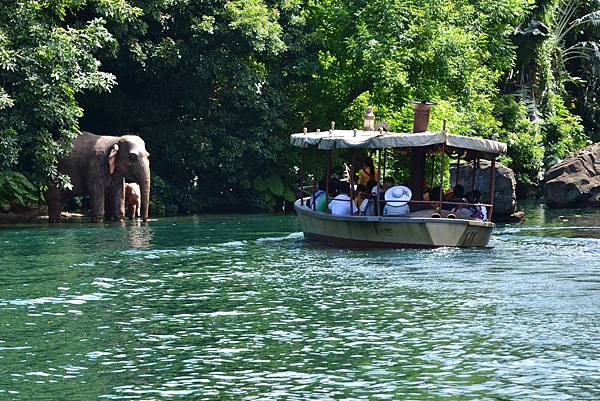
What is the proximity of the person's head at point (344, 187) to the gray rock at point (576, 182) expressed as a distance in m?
16.8

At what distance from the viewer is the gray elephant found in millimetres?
35719

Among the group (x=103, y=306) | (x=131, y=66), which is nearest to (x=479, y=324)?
(x=103, y=306)

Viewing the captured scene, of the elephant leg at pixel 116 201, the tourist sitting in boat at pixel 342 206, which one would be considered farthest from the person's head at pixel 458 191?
the elephant leg at pixel 116 201

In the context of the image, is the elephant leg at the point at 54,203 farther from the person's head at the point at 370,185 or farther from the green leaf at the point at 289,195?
the person's head at the point at 370,185

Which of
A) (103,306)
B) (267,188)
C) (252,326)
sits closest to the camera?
(252,326)

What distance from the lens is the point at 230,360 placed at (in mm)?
15242

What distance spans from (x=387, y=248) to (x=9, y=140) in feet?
34.5

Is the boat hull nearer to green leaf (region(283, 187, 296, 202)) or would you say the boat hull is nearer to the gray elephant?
the gray elephant

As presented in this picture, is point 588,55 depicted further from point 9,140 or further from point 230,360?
point 230,360

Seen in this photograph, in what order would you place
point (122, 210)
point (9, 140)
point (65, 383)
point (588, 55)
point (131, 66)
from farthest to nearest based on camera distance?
point (588, 55) < point (131, 66) < point (122, 210) < point (9, 140) < point (65, 383)

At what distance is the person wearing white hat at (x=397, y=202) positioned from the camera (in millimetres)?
26719

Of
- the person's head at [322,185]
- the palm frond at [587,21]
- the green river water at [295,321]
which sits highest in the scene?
the palm frond at [587,21]

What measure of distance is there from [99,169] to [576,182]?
17.3 m

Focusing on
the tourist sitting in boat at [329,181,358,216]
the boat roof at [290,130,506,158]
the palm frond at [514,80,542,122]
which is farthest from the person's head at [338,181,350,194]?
the palm frond at [514,80,542,122]
